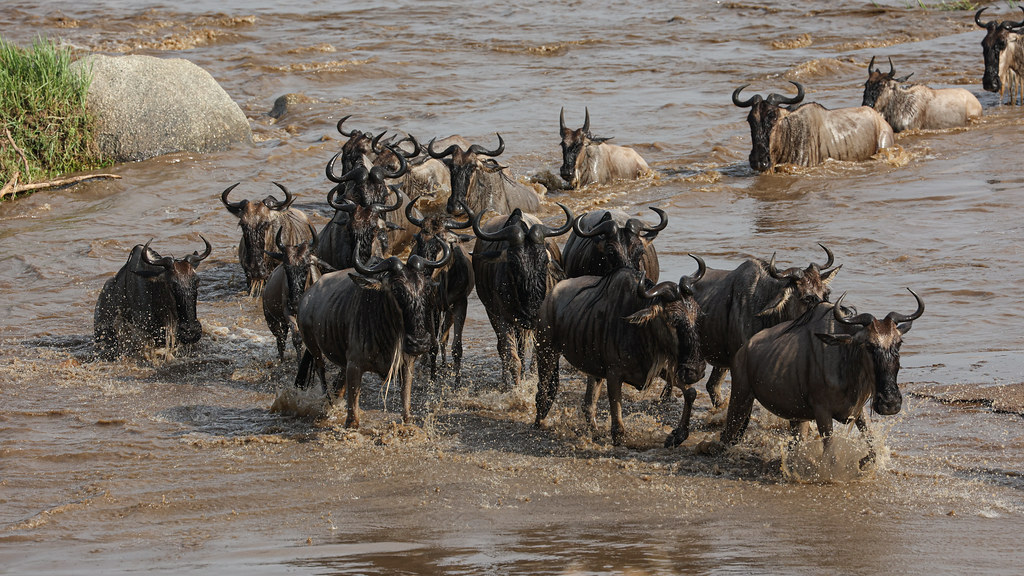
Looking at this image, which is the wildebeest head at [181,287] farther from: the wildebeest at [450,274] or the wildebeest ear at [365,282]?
the wildebeest ear at [365,282]

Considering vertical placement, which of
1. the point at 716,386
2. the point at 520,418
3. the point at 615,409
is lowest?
the point at 520,418

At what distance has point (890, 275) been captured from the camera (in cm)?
1230

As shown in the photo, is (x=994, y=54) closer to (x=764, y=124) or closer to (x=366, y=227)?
(x=764, y=124)

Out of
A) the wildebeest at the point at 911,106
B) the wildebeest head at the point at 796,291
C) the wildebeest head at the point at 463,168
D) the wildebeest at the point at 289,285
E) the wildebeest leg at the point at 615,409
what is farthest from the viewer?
the wildebeest at the point at 911,106

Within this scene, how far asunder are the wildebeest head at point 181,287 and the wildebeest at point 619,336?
363cm

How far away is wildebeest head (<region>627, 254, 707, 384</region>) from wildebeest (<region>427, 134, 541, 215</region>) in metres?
5.85

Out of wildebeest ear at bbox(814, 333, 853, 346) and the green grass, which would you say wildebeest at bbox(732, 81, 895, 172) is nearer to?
the green grass

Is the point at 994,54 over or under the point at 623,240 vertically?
over

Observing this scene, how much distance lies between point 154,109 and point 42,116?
191 centimetres

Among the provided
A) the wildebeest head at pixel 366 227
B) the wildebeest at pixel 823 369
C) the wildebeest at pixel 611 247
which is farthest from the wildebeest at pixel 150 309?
the wildebeest at pixel 823 369

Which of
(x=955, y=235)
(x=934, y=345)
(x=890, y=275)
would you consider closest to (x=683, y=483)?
(x=934, y=345)

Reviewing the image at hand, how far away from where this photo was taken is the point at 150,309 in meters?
11.0

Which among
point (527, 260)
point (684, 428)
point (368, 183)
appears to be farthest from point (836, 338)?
point (368, 183)

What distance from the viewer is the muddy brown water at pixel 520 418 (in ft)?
21.6
